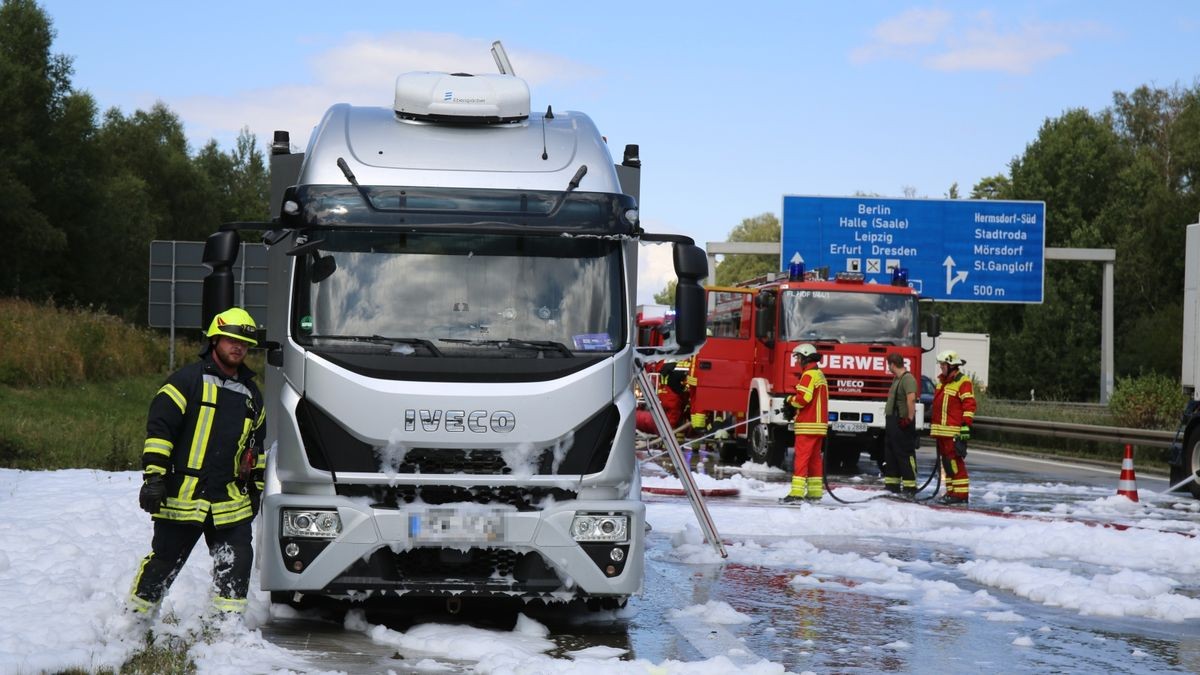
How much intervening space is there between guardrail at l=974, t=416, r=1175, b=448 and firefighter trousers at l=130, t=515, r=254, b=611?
17103 mm

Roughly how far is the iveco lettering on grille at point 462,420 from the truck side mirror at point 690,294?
128cm

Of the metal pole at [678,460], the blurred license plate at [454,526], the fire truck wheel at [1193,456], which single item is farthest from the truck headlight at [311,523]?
the fire truck wheel at [1193,456]

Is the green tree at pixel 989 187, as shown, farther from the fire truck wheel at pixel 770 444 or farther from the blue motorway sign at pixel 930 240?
the fire truck wheel at pixel 770 444

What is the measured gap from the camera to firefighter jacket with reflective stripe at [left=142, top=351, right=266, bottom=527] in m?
7.18

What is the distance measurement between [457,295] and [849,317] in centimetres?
1510

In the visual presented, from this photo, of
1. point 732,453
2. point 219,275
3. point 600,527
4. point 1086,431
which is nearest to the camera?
point 600,527

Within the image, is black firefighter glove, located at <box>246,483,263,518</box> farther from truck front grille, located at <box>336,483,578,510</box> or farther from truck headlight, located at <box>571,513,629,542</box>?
truck headlight, located at <box>571,513,629,542</box>

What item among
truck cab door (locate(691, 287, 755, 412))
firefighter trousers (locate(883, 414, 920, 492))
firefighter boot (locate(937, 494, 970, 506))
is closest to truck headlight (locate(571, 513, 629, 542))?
firefighter boot (locate(937, 494, 970, 506))

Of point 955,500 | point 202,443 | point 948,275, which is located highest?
point 948,275

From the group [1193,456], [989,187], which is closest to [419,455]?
[1193,456]

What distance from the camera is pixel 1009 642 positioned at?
27.3 ft

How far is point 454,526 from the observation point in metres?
7.70

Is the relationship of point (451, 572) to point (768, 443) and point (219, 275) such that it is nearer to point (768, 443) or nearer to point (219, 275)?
point (219, 275)

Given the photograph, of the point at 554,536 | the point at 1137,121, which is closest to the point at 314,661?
the point at 554,536
